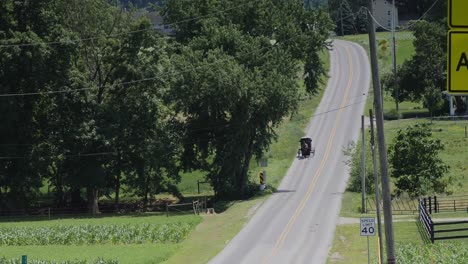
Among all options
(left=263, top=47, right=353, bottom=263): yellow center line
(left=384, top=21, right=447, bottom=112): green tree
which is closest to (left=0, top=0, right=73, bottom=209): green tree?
(left=263, top=47, right=353, bottom=263): yellow center line

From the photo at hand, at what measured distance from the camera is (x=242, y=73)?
64.1m

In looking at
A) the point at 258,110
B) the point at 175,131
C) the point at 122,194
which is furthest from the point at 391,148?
the point at 122,194

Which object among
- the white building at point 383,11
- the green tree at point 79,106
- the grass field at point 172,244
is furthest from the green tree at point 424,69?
the white building at point 383,11

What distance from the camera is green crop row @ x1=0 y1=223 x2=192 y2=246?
50219mm

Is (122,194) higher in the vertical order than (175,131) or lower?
lower

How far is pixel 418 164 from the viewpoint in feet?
201

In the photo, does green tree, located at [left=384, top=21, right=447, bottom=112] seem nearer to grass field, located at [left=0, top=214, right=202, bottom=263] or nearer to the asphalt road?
A: the asphalt road

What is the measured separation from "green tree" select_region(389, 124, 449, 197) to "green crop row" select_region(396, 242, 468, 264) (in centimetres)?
2151

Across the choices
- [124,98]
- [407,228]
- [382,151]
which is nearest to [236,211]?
[124,98]

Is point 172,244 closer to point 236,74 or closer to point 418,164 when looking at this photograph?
point 236,74

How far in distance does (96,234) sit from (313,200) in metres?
19.1

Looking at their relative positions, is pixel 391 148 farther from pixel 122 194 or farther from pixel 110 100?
Result: pixel 122 194

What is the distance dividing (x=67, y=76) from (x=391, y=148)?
1110 inches

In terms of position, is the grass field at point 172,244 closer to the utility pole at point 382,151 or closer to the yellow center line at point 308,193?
the yellow center line at point 308,193
